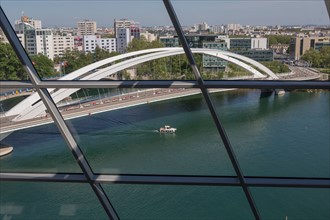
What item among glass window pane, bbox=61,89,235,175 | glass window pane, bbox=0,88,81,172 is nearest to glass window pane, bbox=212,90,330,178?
glass window pane, bbox=61,89,235,175

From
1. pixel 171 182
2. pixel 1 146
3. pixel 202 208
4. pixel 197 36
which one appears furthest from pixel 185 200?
pixel 1 146

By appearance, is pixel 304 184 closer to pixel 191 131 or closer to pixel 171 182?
pixel 171 182

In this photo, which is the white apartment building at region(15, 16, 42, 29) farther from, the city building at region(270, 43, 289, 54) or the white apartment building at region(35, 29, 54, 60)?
the city building at region(270, 43, 289, 54)

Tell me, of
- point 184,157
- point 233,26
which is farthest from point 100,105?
point 233,26

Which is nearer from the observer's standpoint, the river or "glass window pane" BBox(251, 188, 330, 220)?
the river

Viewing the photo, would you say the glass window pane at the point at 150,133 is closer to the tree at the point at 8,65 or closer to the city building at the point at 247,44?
the city building at the point at 247,44

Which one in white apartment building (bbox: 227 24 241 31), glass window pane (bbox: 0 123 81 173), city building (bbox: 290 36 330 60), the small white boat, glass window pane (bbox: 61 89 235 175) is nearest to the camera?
white apartment building (bbox: 227 24 241 31)

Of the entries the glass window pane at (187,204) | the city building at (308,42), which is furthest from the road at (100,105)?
the city building at (308,42)
